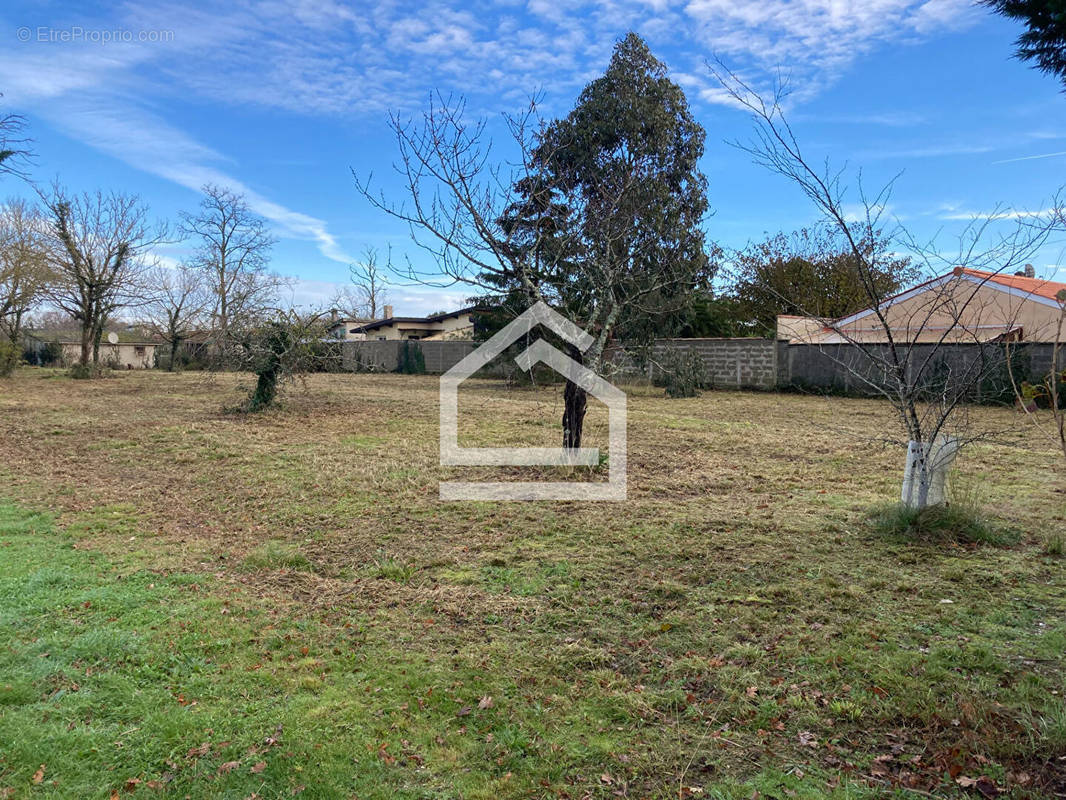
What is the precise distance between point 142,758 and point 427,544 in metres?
2.43

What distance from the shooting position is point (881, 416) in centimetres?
1155

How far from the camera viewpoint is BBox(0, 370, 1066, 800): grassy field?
212 cm

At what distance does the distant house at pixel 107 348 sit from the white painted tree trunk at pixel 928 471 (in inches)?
1079

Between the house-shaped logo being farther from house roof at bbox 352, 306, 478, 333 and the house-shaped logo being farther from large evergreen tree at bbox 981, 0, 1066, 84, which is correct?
house roof at bbox 352, 306, 478, 333

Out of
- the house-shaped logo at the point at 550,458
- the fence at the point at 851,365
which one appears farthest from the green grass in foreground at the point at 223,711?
the fence at the point at 851,365

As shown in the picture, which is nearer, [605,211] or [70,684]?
[70,684]

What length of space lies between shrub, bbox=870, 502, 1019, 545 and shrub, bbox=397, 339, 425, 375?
22153mm

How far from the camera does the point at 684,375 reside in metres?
15.0

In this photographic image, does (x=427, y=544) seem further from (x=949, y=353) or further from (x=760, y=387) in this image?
(x=760, y=387)

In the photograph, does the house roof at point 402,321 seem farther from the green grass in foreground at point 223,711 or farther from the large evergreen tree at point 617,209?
the green grass in foreground at point 223,711

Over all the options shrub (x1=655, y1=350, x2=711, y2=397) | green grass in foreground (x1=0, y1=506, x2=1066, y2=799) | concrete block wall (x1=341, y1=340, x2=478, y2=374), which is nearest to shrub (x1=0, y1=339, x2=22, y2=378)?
concrete block wall (x1=341, y1=340, x2=478, y2=374)

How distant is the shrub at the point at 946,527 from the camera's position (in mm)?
4336

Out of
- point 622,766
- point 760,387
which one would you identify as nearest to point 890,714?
point 622,766

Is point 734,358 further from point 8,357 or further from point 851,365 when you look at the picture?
point 8,357
